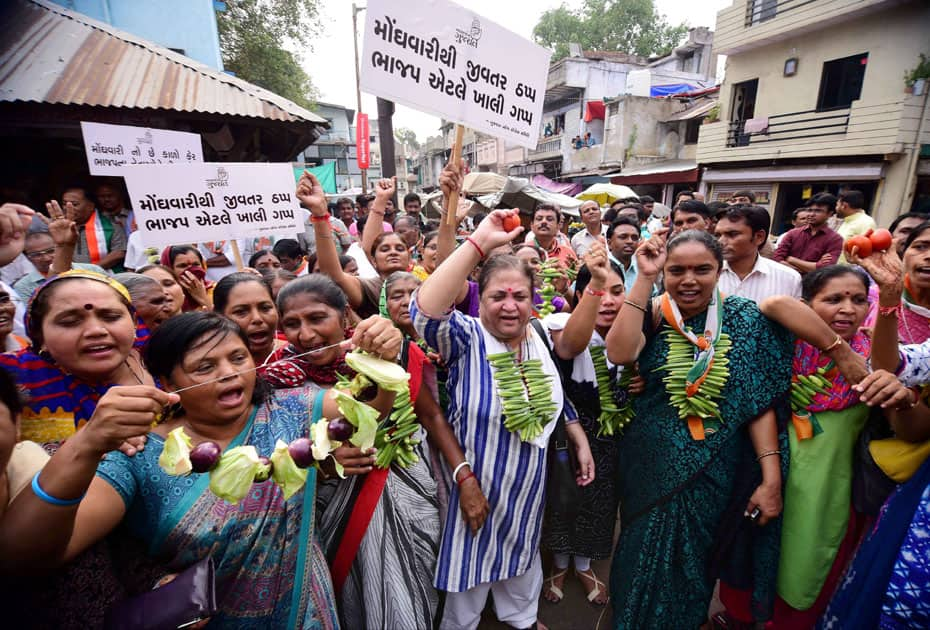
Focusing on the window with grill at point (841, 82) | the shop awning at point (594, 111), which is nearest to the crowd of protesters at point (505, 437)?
the window with grill at point (841, 82)

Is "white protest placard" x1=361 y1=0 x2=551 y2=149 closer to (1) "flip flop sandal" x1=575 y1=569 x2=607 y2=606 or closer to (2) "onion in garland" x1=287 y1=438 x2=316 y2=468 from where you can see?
(2) "onion in garland" x1=287 y1=438 x2=316 y2=468

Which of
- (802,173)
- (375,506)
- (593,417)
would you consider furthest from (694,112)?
(375,506)

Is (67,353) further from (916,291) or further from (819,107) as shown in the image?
→ (819,107)

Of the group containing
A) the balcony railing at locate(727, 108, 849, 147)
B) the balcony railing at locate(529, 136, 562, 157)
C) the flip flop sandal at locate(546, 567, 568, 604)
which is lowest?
the flip flop sandal at locate(546, 567, 568, 604)

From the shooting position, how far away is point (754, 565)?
7.10ft

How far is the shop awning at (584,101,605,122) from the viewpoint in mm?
22938

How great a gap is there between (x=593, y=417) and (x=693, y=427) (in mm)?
551

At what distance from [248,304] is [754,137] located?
715 inches

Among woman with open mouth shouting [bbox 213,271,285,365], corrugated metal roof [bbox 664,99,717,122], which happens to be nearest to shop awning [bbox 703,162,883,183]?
corrugated metal roof [bbox 664,99,717,122]

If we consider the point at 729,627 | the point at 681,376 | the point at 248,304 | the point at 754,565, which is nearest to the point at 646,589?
the point at 754,565

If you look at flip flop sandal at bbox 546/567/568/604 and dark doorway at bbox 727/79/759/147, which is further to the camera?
dark doorway at bbox 727/79/759/147

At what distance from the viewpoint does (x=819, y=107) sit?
13430 millimetres

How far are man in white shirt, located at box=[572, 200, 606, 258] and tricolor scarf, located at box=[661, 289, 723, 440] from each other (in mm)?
3665

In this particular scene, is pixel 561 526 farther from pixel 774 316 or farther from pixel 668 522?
pixel 774 316
